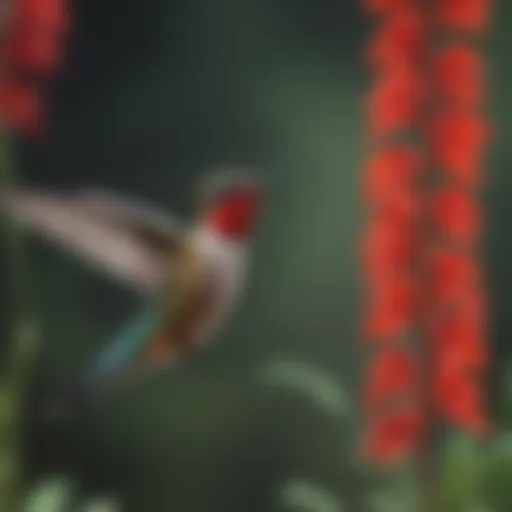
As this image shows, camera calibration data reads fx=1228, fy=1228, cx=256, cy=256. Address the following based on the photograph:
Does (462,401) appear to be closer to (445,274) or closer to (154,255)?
(445,274)

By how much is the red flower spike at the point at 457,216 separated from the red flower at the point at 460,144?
2cm

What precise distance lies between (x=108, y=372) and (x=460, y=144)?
398 mm

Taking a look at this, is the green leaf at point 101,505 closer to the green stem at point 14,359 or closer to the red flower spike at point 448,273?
the green stem at point 14,359

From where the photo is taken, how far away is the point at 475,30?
1.16 meters

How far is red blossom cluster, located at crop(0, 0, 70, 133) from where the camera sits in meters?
1.15

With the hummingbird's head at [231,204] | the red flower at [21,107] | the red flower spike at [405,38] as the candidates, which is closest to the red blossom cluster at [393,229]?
the red flower spike at [405,38]

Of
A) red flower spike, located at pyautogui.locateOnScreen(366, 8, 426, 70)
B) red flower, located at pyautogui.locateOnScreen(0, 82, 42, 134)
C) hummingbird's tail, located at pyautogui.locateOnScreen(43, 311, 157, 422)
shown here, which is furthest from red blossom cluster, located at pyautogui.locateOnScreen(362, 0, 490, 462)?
red flower, located at pyautogui.locateOnScreen(0, 82, 42, 134)

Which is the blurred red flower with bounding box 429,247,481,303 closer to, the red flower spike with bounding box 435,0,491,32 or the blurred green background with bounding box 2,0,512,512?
the blurred green background with bounding box 2,0,512,512

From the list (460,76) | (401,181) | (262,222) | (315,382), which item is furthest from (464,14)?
(315,382)

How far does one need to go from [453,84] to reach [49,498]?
1.79 ft

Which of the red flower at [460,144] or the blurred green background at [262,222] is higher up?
the red flower at [460,144]

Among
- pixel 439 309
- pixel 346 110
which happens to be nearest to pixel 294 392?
pixel 439 309

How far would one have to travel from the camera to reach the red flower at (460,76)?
116 centimetres

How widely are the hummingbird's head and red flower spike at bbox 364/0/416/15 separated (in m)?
0.20
